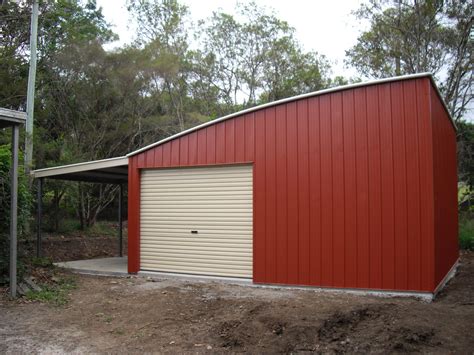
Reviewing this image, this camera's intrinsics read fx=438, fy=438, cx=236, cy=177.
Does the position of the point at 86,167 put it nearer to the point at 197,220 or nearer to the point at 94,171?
the point at 94,171

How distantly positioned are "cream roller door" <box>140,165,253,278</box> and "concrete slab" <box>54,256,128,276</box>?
802 millimetres

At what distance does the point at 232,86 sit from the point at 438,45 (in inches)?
410

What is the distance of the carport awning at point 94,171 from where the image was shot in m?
9.33

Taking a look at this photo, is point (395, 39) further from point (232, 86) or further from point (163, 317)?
point (163, 317)

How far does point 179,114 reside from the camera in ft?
71.3

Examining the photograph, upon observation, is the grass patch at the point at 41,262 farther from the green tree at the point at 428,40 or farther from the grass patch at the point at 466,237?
the green tree at the point at 428,40

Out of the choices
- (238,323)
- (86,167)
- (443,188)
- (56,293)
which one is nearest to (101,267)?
(86,167)

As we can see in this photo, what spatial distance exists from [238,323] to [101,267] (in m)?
5.86

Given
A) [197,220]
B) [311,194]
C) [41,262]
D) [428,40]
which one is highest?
[428,40]

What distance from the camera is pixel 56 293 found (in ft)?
23.5

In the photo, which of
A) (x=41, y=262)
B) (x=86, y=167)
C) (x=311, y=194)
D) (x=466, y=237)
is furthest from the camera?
(x=466, y=237)

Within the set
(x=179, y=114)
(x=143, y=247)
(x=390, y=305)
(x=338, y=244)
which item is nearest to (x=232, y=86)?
(x=179, y=114)

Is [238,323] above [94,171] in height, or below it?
below

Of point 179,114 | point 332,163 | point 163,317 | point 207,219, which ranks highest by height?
point 179,114
